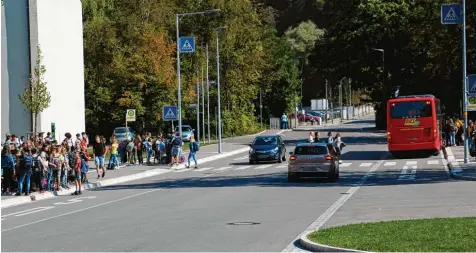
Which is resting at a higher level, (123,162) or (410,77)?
(410,77)

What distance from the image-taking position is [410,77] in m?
72.6

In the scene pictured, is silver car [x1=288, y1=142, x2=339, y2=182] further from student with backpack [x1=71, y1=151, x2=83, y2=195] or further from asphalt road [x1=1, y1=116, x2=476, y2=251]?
student with backpack [x1=71, y1=151, x2=83, y2=195]

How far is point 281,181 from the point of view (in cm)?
3058

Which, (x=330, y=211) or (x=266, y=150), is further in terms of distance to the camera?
(x=266, y=150)

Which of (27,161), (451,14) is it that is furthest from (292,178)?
(451,14)

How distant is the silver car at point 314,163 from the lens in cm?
2952

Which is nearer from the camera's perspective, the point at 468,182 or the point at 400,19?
the point at 468,182

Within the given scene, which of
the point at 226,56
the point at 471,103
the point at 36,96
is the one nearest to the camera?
the point at 471,103

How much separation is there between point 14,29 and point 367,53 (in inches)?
1399

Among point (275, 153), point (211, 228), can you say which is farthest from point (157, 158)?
point (211, 228)

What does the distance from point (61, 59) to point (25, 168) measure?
98.6ft

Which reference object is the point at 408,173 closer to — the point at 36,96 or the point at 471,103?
the point at 471,103

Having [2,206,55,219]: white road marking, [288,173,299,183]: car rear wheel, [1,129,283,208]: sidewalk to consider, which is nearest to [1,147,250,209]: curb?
[1,129,283,208]: sidewalk

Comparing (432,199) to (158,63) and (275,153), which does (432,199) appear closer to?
(275,153)
